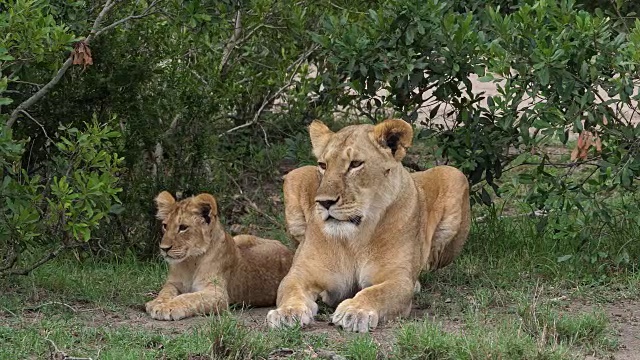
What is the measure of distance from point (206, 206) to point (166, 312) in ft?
2.61

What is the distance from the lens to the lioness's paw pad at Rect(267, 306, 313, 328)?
606 centimetres

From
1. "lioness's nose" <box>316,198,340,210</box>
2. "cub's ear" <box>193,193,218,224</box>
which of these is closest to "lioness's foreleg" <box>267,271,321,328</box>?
"lioness's nose" <box>316,198,340,210</box>

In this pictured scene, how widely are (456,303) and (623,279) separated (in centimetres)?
113

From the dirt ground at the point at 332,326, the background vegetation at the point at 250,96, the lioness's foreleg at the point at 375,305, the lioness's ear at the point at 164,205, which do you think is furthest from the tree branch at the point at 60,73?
the lioness's foreleg at the point at 375,305

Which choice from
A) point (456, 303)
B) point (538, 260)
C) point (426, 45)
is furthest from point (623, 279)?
point (426, 45)

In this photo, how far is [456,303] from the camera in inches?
269

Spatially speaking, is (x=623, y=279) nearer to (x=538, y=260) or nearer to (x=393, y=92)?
(x=538, y=260)

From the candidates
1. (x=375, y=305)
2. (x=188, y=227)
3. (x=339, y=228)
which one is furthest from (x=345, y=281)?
(x=188, y=227)

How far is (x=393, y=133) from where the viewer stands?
6715mm

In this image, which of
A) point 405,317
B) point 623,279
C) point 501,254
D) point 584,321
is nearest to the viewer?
point 584,321

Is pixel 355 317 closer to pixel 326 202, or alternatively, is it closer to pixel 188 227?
pixel 326 202

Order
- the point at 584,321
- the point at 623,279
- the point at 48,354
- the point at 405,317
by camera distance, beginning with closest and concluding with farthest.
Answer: the point at 48,354, the point at 584,321, the point at 405,317, the point at 623,279

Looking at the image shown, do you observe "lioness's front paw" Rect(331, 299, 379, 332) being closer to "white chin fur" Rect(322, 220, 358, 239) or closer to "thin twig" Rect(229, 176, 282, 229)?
"white chin fur" Rect(322, 220, 358, 239)

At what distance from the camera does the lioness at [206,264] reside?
6.86 metres
